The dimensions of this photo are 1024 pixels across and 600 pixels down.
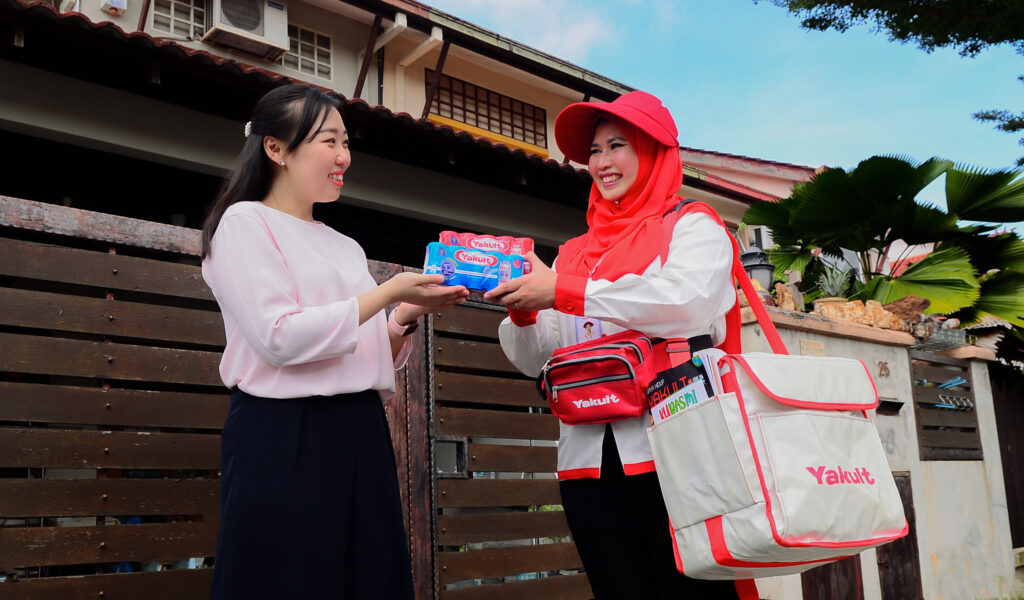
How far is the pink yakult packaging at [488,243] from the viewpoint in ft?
6.88

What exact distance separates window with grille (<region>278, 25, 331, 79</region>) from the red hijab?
7.90 metres

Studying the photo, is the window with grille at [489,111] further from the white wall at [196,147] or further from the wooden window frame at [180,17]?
the white wall at [196,147]

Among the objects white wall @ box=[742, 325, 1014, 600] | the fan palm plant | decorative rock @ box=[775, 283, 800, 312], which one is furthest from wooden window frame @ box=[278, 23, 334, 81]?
white wall @ box=[742, 325, 1014, 600]

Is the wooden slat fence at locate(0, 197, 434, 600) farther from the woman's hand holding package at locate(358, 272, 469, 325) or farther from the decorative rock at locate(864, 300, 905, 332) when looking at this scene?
the decorative rock at locate(864, 300, 905, 332)

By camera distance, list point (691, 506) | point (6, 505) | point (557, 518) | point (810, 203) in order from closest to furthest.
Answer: point (691, 506)
point (6, 505)
point (557, 518)
point (810, 203)

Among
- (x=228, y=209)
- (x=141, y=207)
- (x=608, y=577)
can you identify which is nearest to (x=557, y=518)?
(x=608, y=577)

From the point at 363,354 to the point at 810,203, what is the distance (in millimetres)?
6614

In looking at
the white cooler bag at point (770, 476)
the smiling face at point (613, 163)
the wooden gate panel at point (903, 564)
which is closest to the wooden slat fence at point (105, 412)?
the smiling face at point (613, 163)

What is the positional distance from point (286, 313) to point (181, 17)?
807 centimetres

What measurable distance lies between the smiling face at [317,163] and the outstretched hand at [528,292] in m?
0.50

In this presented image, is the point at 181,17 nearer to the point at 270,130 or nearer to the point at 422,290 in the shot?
the point at 270,130

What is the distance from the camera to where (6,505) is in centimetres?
265

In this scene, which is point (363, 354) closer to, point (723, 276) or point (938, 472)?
point (723, 276)

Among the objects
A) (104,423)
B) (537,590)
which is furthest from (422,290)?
(537,590)
